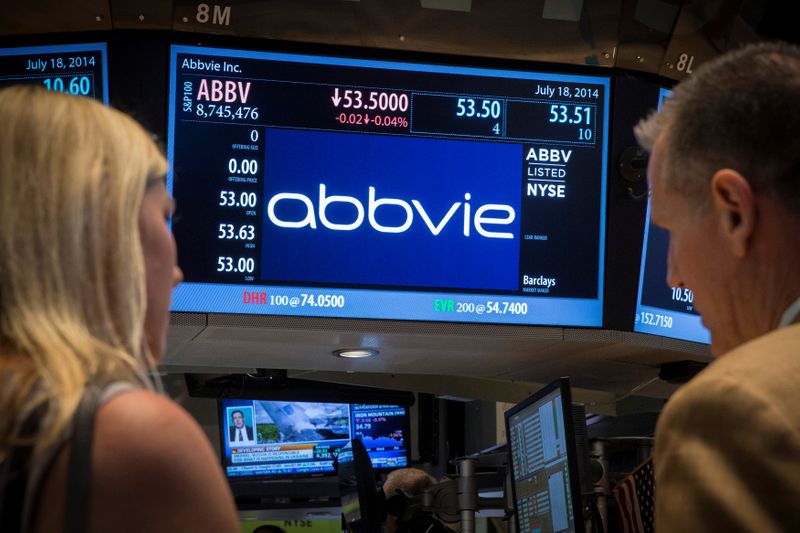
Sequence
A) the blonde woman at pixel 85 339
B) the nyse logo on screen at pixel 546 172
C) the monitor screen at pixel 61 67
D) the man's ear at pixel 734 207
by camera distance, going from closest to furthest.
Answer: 1. the blonde woman at pixel 85 339
2. the man's ear at pixel 734 207
3. the monitor screen at pixel 61 67
4. the nyse logo on screen at pixel 546 172

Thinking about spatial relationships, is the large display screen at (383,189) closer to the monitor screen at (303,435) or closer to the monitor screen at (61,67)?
the monitor screen at (61,67)

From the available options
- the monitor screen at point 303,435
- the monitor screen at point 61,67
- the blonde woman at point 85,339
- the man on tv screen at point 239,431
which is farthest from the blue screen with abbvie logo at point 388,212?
the man on tv screen at point 239,431

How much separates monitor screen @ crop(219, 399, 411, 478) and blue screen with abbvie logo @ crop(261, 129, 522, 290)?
3.54 meters

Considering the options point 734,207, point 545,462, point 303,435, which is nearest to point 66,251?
point 734,207

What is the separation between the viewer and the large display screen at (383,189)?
11.4 feet

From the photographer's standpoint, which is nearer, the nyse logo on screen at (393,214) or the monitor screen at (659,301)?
the nyse logo on screen at (393,214)

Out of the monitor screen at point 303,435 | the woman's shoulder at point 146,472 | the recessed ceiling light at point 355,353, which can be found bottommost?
the monitor screen at point 303,435

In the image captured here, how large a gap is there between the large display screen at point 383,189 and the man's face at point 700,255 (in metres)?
1.89

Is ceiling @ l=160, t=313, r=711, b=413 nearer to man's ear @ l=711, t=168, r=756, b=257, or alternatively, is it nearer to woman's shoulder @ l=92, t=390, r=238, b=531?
man's ear @ l=711, t=168, r=756, b=257

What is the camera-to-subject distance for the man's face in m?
1.56

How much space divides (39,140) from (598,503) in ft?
8.42

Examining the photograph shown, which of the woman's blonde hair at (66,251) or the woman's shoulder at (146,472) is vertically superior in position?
the woman's blonde hair at (66,251)

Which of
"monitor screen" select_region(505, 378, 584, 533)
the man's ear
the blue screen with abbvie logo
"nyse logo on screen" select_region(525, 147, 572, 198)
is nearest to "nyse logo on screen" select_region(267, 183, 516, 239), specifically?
Result: the blue screen with abbvie logo

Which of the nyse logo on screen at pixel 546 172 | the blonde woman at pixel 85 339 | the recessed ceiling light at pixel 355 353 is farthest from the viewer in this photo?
the recessed ceiling light at pixel 355 353
